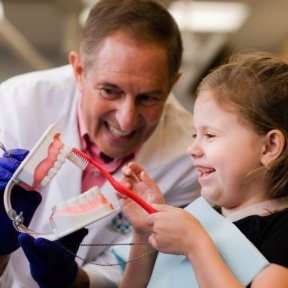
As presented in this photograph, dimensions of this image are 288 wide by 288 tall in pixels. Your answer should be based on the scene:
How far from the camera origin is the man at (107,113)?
4.56ft

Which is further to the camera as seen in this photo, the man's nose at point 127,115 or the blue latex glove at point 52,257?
the man's nose at point 127,115

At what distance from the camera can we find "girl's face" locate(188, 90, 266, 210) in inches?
40.9

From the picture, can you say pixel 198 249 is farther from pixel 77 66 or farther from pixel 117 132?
pixel 77 66

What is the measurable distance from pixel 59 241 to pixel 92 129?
1.35 ft

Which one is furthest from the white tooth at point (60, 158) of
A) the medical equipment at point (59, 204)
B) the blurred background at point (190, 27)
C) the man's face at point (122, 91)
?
the blurred background at point (190, 27)


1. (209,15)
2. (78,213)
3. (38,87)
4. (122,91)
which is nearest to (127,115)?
(122,91)

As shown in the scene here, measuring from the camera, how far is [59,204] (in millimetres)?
995

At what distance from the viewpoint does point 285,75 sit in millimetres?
1078

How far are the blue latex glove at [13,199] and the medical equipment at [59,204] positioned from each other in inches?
3.3

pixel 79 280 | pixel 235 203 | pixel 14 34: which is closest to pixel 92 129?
pixel 79 280

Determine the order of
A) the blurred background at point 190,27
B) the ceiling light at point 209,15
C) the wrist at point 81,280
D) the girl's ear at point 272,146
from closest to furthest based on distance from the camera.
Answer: the girl's ear at point 272,146 < the wrist at point 81,280 < the ceiling light at point 209,15 < the blurred background at point 190,27

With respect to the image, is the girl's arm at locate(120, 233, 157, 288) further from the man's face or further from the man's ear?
the man's ear

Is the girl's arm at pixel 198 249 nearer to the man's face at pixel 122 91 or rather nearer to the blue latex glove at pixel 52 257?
the blue latex glove at pixel 52 257

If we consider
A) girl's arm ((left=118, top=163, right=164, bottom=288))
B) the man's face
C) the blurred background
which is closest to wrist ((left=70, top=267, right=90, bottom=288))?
girl's arm ((left=118, top=163, right=164, bottom=288))
